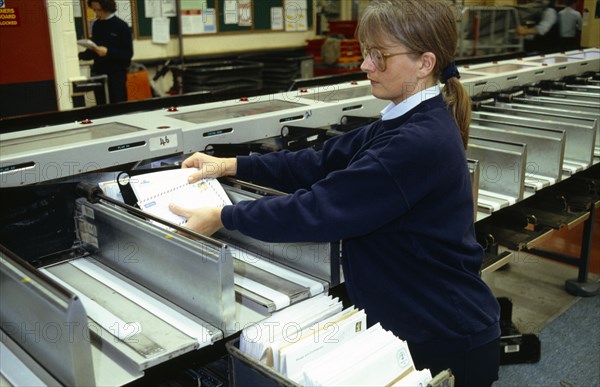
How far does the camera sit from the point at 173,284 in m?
1.50

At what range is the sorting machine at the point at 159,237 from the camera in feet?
4.25

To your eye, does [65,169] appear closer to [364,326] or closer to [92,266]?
[92,266]

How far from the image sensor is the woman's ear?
138 cm

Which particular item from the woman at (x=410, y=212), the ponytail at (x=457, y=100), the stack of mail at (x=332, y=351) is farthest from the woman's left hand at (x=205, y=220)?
the ponytail at (x=457, y=100)

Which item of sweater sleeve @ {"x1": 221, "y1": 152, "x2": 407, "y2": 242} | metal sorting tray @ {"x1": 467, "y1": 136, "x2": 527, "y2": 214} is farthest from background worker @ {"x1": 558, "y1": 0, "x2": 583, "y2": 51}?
sweater sleeve @ {"x1": 221, "y1": 152, "x2": 407, "y2": 242}

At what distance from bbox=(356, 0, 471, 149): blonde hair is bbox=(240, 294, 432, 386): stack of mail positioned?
636 millimetres

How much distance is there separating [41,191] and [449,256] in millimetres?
1176

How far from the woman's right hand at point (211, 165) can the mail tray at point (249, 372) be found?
55cm

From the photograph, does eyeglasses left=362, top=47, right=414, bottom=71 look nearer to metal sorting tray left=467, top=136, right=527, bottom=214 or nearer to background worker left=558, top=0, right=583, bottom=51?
metal sorting tray left=467, top=136, right=527, bottom=214

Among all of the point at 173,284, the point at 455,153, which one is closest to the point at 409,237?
the point at 455,153

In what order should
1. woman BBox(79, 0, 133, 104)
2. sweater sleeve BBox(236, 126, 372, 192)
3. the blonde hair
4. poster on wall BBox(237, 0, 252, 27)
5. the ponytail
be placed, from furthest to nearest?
poster on wall BBox(237, 0, 252, 27) → woman BBox(79, 0, 133, 104) → sweater sleeve BBox(236, 126, 372, 192) → the ponytail → the blonde hair

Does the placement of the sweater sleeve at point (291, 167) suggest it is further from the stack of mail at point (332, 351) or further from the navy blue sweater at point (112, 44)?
the navy blue sweater at point (112, 44)

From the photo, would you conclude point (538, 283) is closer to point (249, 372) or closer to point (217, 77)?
point (249, 372)

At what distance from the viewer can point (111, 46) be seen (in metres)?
5.38
